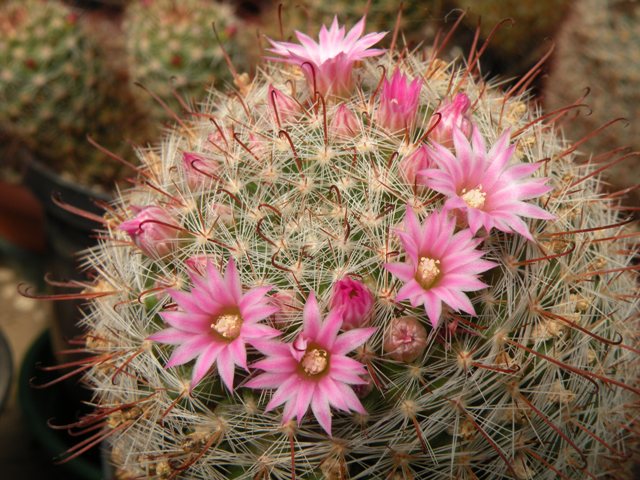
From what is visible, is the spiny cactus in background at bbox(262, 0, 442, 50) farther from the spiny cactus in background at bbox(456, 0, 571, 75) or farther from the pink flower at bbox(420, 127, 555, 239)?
the pink flower at bbox(420, 127, 555, 239)

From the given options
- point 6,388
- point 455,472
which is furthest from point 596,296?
point 6,388

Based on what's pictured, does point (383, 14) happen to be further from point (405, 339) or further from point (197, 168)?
point (405, 339)

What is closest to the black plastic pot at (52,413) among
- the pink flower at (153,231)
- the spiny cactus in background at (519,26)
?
the pink flower at (153,231)

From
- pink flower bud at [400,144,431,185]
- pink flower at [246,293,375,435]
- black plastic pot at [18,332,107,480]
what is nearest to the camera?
pink flower at [246,293,375,435]

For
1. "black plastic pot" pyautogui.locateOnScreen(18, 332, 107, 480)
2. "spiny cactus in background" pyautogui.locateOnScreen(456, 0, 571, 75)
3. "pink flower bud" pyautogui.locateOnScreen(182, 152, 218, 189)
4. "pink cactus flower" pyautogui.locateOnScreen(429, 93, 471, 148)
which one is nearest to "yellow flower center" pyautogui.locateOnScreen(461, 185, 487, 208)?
"pink cactus flower" pyautogui.locateOnScreen(429, 93, 471, 148)

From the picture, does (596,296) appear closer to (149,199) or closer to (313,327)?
(313,327)

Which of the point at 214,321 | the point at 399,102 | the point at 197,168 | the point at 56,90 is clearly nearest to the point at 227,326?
the point at 214,321
